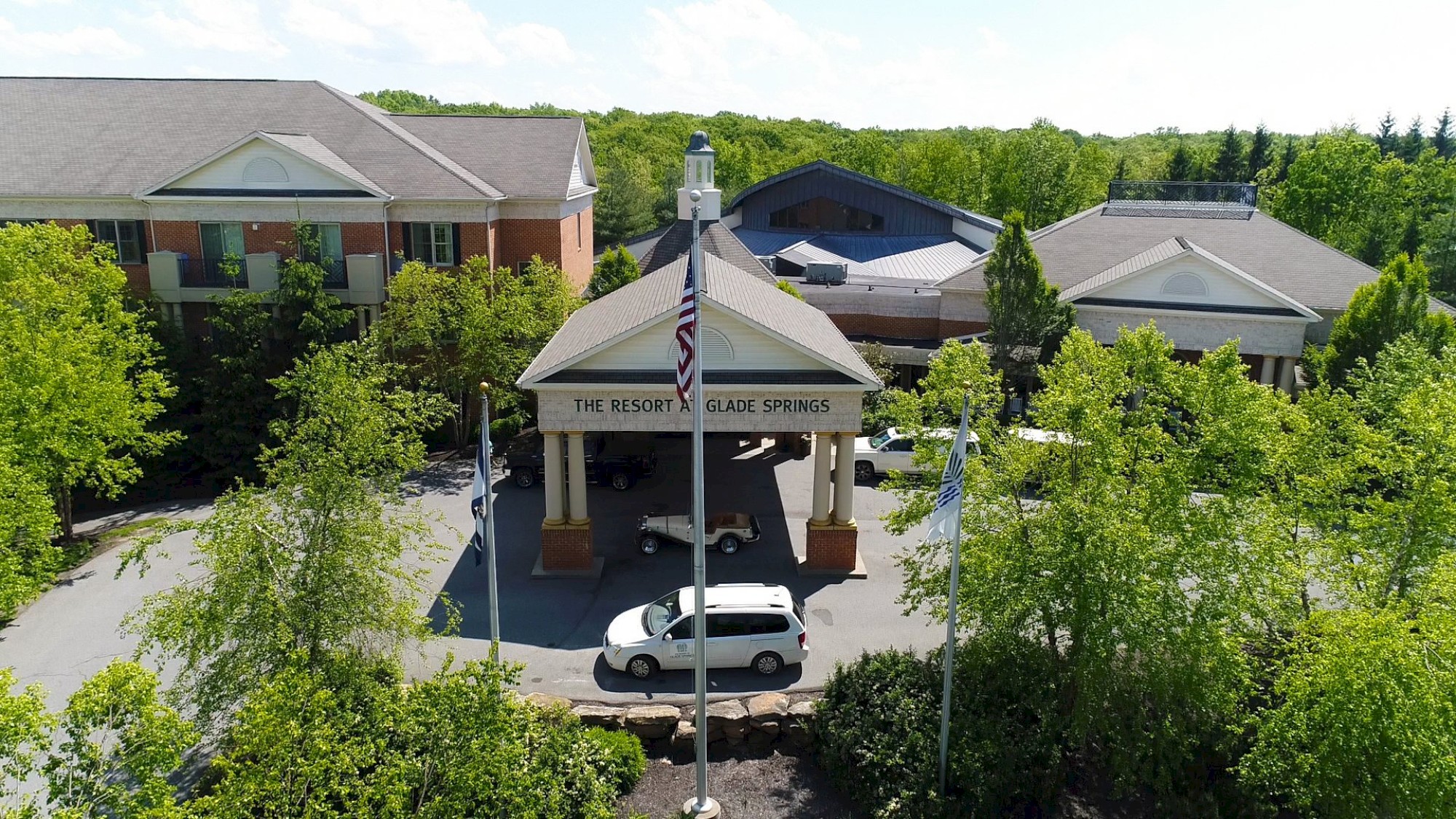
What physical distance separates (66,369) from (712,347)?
50.2 feet

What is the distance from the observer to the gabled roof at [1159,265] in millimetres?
33656

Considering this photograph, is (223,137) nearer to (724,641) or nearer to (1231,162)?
(724,641)

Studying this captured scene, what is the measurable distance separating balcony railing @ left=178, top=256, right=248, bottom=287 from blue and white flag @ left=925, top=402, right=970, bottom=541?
28.3 meters

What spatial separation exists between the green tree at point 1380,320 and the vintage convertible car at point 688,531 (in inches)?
720

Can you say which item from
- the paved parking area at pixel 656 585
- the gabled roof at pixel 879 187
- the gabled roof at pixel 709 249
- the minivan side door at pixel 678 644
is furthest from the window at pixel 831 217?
the minivan side door at pixel 678 644

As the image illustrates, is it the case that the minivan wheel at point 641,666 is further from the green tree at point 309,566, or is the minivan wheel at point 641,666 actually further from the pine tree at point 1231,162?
the pine tree at point 1231,162

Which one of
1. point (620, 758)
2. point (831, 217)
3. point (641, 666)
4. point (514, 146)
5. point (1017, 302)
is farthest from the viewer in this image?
point (831, 217)

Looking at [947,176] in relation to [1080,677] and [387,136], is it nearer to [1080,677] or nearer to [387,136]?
[387,136]

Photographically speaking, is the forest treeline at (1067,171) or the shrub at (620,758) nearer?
the shrub at (620,758)

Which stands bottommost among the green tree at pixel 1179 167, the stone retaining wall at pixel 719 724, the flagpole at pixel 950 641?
the stone retaining wall at pixel 719 724

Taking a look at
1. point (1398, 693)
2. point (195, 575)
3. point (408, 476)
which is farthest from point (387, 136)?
point (1398, 693)

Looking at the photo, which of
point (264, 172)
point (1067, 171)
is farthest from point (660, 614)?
point (1067, 171)

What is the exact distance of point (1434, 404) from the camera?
16.2m

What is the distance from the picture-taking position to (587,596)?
74.7 feet
